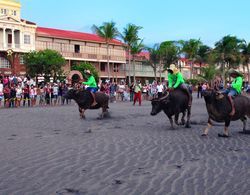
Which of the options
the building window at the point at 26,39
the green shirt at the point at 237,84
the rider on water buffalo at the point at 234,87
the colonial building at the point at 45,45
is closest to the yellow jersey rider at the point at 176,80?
the rider on water buffalo at the point at 234,87

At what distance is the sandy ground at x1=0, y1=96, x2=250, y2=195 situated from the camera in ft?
19.6

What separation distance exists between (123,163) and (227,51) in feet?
242

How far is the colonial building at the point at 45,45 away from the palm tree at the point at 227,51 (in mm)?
17761

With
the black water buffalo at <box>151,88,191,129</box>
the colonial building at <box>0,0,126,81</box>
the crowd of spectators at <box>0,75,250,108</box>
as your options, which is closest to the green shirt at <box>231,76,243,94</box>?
the black water buffalo at <box>151,88,191,129</box>

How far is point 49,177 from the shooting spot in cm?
655

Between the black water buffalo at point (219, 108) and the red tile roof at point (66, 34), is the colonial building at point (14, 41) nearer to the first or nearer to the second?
the red tile roof at point (66, 34)

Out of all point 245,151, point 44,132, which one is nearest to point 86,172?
point 245,151

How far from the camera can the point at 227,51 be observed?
7844 cm

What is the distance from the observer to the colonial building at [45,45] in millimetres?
61356

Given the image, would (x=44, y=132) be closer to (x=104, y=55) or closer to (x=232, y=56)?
(x=104, y=55)

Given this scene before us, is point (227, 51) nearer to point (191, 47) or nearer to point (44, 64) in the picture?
point (191, 47)

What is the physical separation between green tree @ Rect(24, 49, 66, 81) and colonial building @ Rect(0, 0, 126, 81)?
3.85 meters

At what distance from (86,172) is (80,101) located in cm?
1065

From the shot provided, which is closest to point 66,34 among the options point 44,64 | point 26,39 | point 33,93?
point 26,39
